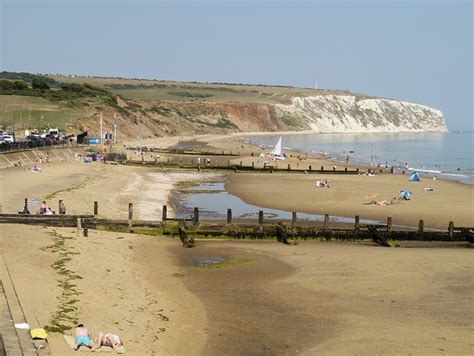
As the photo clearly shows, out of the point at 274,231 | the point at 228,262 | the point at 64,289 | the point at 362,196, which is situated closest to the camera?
the point at 64,289

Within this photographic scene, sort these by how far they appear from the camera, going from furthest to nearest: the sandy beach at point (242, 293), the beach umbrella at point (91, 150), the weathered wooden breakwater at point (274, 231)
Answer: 1. the beach umbrella at point (91, 150)
2. the weathered wooden breakwater at point (274, 231)
3. the sandy beach at point (242, 293)

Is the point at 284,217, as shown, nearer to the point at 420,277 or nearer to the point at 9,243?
the point at 420,277

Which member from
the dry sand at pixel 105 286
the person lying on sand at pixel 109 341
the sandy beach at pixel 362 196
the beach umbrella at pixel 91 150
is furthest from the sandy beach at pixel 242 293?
the beach umbrella at pixel 91 150

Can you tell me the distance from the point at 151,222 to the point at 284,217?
419 inches

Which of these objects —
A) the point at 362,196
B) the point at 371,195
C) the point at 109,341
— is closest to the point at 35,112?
the point at 362,196

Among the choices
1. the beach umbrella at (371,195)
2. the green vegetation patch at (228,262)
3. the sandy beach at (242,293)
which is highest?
the beach umbrella at (371,195)

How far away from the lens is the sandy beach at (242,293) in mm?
15320

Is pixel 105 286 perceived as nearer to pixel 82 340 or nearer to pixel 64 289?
pixel 64 289

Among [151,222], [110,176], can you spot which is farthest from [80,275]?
[110,176]

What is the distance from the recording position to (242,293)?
19953 millimetres

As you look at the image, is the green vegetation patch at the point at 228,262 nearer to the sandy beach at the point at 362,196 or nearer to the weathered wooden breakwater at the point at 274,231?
the weathered wooden breakwater at the point at 274,231

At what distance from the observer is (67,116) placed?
10219 centimetres

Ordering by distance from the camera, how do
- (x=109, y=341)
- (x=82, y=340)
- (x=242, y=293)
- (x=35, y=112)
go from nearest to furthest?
1. (x=82, y=340)
2. (x=109, y=341)
3. (x=242, y=293)
4. (x=35, y=112)

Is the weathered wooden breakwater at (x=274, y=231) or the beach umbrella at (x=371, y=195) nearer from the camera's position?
the weathered wooden breakwater at (x=274, y=231)
